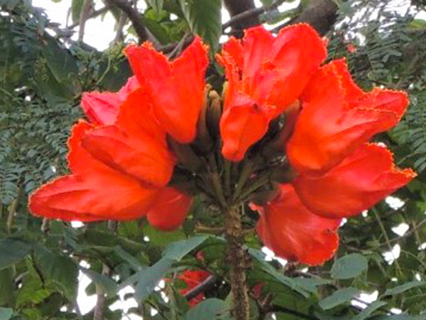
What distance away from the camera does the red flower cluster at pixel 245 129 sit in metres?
0.90

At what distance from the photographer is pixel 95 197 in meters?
0.95

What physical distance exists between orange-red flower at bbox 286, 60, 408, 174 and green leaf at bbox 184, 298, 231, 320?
353mm

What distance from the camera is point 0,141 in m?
1.37

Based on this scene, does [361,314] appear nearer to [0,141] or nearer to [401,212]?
[0,141]

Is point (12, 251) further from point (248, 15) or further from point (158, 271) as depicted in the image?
point (248, 15)

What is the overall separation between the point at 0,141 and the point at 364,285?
54 centimetres

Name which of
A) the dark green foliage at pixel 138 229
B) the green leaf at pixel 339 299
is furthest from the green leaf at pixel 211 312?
the green leaf at pixel 339 299

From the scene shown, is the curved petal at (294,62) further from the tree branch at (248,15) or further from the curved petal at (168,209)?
the tree branch at (248,15)

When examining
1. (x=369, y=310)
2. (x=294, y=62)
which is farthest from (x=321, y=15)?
(x=294, y=62)

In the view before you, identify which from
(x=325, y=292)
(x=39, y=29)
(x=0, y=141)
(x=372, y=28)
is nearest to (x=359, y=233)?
(x=325, y=292)

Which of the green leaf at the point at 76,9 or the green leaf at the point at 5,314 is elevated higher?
the green leaf at the point at 5,314

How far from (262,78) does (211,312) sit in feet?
1.32

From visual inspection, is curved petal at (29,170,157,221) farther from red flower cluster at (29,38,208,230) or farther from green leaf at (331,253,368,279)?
green leaf at (331,253,368,279)

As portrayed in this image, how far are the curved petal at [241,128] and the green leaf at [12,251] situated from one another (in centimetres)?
48
